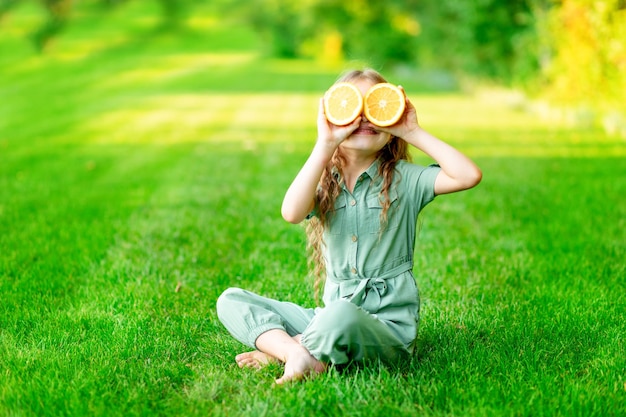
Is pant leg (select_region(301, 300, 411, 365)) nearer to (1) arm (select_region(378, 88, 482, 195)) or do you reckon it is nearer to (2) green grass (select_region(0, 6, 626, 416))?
(2) green grass (select_region(0, 6, 626, 416))

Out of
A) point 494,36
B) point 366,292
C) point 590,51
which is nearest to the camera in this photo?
point 366,292

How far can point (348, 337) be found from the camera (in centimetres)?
277

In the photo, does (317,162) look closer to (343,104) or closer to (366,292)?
(343,104)

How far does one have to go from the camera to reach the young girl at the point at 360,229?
2910 millimetres

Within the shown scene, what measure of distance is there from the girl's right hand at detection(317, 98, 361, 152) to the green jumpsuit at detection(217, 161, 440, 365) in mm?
246

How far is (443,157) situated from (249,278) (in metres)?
1.74

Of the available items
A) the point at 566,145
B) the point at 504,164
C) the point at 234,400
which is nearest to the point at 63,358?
the point at 234,400

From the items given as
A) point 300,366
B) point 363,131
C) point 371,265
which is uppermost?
point 363,131

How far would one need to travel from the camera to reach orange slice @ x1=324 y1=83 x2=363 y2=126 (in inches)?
116

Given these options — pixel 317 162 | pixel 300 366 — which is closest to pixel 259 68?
pixel 317 162

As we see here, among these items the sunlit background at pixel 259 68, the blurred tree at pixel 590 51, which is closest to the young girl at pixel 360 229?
the sunlit background at pixel 259 68

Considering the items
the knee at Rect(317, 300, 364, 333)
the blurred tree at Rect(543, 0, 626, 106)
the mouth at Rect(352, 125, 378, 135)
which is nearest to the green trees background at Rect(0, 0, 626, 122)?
the blurred tree at Rect(543, 0, 626, 106)

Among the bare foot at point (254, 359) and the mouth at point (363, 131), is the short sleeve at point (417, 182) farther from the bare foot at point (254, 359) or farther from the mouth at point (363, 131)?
the bare foot at point (254, 359)

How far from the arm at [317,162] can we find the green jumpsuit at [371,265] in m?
0.21
